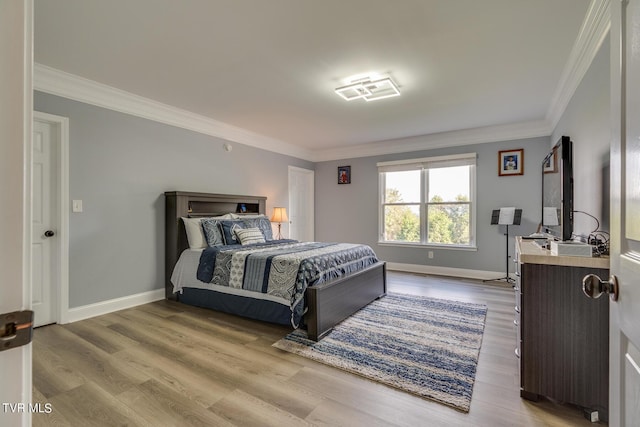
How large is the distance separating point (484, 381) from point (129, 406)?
7.32 ft

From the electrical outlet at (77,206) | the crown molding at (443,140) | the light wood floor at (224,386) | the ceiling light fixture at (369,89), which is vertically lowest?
the light wood floor at (224,386)

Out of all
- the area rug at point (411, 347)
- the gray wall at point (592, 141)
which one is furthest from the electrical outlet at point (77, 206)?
the gray wall at point (592, 141)

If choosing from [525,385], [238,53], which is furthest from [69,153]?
[525,385]

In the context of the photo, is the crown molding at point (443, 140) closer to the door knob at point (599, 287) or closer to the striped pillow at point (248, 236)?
the striped pillow at point (248, 236)

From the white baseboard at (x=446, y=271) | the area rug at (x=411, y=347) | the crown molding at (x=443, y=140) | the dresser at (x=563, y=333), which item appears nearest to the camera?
the dresser at (x=563, y=333)

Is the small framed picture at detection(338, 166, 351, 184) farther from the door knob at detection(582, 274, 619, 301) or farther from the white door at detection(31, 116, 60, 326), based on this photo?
the door knob at detection(582, 274, 619, 301)

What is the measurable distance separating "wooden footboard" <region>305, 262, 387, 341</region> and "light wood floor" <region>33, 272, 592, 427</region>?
1.28 feet

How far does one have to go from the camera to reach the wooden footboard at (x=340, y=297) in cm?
265

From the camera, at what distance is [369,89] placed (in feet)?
10.8

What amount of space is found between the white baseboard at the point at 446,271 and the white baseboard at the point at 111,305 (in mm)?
3982

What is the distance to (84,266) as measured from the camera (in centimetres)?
319

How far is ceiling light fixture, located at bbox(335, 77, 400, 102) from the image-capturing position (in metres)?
3.12

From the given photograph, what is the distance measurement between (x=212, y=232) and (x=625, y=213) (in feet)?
12.0

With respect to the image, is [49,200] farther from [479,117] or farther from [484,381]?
[479,117]
